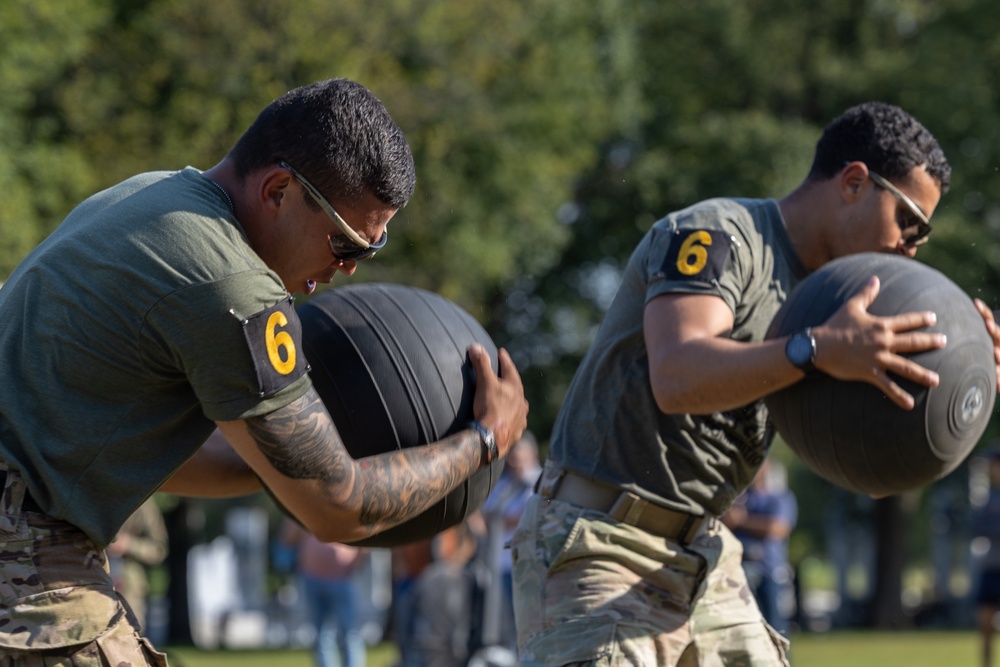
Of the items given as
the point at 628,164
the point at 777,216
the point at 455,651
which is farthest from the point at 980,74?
the point at 777,216

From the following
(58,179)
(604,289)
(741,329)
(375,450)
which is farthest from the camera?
(604,289)

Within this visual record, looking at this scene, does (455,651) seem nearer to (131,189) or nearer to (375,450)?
(375,450)

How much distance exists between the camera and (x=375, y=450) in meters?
4.30

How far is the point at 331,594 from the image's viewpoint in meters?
13.1

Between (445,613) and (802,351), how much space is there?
21.5 feet

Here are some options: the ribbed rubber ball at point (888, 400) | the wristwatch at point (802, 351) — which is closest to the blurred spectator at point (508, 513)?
the ribbed rubber ball at point (888, 400)

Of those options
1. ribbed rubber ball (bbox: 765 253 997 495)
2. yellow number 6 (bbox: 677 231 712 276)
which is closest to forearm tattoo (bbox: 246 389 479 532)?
yellow number 6 (bbox: 677 231 712 276)

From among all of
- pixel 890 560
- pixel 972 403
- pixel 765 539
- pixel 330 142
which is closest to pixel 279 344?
pixel 330 142

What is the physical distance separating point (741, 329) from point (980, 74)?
31132 millimetres

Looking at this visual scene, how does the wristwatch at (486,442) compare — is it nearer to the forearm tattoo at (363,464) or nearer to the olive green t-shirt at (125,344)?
the forearm tattoo at (363,464)

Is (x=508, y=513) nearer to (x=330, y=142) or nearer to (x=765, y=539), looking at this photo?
(x=765, y=539)

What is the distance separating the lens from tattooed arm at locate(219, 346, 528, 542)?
361 centimetres

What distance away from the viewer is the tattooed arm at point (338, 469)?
3.61 meters

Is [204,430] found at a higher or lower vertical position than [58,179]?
higher
